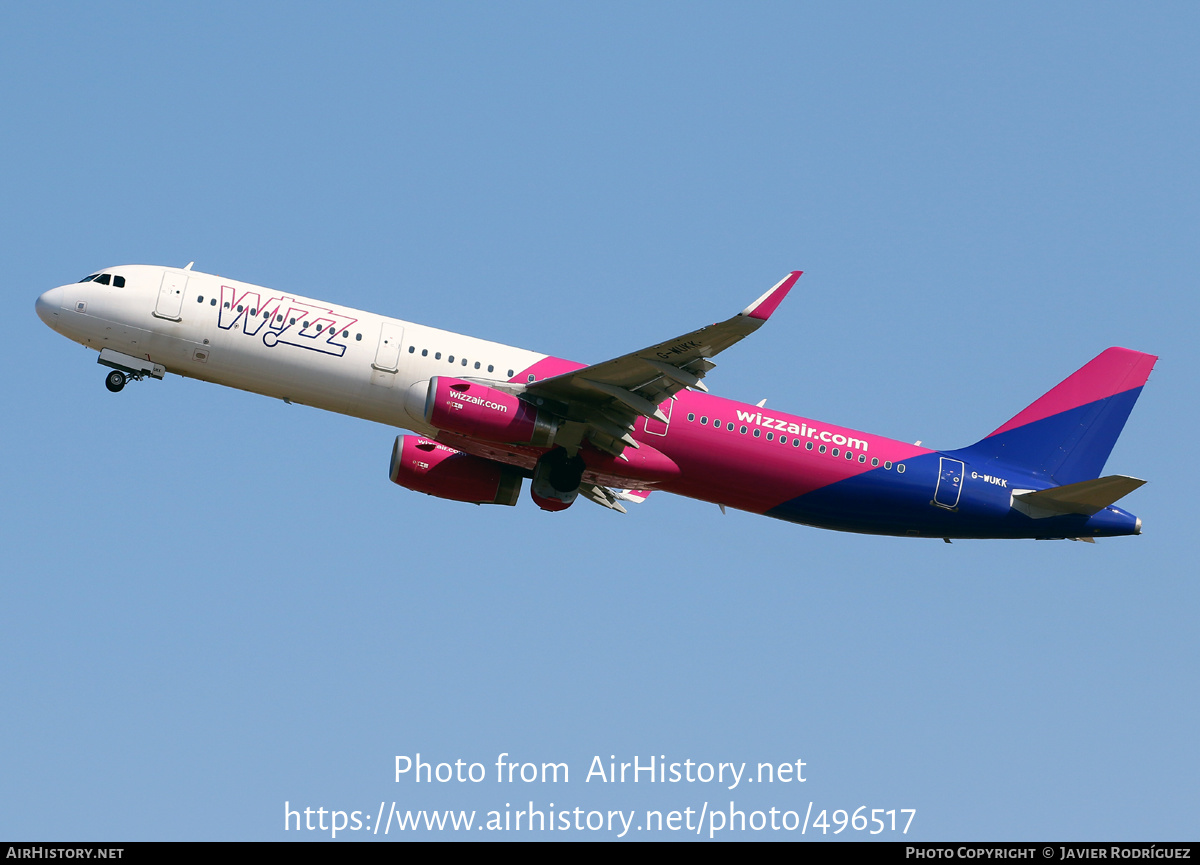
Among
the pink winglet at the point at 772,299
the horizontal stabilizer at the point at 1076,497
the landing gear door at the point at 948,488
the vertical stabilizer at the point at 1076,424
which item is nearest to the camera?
the pink winglet at the point at 772,299

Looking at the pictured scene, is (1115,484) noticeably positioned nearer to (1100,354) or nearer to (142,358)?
(1100,354)

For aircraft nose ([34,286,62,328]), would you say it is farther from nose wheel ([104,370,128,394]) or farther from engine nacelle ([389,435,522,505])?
engine nacelle ([389,435,522,505])

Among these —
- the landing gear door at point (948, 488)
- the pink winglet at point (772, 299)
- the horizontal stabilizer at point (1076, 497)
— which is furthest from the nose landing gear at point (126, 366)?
the horizontal stabilizer at point (1076, 497)

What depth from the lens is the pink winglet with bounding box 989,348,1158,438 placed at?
4066 cm

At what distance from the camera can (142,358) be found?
1449 inches

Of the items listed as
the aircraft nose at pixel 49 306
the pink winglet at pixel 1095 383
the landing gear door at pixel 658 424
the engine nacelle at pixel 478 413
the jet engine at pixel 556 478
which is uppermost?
the pink winglet at pixel 1095 383

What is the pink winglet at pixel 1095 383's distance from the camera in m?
40.7

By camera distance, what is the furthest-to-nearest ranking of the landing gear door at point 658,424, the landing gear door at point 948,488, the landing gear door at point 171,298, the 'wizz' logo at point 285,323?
the landing gear door at point 948,488
the landing gear door at point 658,424
the landing gear door at point 171,298
the 'wizz' logo at point 285,323

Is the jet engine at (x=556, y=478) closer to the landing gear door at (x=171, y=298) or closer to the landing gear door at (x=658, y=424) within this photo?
the landing gear door at (x=658, y=424)

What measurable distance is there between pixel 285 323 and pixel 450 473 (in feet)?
21.4

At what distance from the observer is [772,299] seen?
1236 inches

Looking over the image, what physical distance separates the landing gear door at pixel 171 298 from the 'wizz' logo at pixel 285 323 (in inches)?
45.2

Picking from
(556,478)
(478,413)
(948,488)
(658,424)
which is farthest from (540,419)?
(948,488)

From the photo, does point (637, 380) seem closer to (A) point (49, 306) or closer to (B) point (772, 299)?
(B) point (772, 299)
